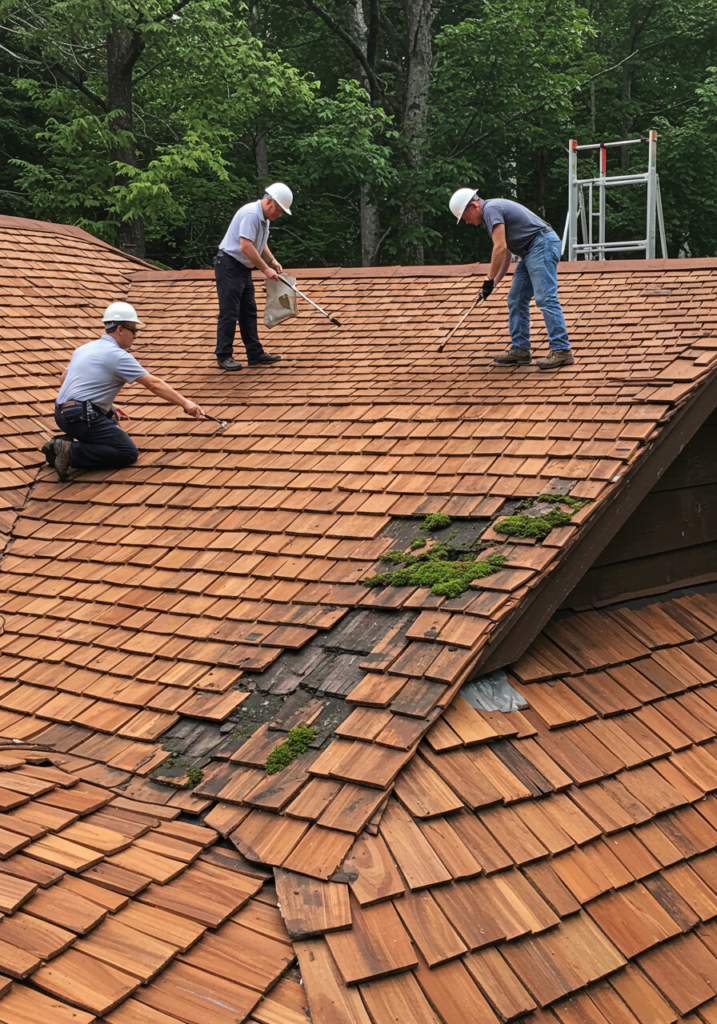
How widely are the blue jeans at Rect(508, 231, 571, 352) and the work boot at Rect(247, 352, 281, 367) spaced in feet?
6.54

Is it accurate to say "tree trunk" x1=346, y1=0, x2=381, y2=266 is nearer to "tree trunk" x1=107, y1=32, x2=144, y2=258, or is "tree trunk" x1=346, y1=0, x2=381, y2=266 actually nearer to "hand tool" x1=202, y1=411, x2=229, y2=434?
"tree trunk" x1=107, y1=32, x2=144, y2=258

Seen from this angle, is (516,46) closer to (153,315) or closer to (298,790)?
(153,315)

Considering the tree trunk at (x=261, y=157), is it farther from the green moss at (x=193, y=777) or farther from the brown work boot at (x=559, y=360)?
the green moss at (x=193, y=777)

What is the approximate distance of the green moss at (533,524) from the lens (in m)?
3.85

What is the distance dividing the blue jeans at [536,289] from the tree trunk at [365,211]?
13.2 metres

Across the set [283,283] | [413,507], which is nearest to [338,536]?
[413,507]

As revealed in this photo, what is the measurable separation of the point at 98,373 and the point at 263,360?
5.14ft

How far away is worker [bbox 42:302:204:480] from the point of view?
596 centimetres

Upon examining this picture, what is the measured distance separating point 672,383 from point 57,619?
339cm

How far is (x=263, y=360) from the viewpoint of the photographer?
7.19 m

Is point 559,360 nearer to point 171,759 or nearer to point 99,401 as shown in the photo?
point 99,401

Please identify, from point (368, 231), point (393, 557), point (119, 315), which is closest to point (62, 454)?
point (119, 315)

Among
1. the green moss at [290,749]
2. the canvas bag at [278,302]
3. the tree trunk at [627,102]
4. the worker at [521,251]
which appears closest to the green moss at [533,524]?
the green moss at [290,749]

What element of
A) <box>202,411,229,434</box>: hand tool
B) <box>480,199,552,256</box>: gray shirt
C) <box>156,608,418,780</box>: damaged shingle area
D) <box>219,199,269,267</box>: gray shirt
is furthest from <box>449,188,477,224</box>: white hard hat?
<box>156,608,418,780</box>: damaged shingle area
